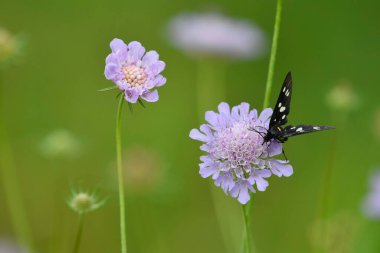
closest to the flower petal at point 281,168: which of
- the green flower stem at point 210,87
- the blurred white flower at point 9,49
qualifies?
the blurred white flower at point 9,49

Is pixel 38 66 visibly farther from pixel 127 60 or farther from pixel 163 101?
pixel 127 60

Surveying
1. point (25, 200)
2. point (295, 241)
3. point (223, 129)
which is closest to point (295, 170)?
point (295, 241)

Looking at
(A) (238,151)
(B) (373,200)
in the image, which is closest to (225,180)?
(A) (238,151)

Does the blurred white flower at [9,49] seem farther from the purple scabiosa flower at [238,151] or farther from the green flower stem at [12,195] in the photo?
the purple scabiosa flower at [238,151]

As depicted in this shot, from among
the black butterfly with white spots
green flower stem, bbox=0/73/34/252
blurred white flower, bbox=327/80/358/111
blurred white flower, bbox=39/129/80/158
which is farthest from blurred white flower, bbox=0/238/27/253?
the black butterfly with white spots

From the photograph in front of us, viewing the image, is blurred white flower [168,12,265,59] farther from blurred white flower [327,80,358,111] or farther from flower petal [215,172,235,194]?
flower petal [215,172,235,194]

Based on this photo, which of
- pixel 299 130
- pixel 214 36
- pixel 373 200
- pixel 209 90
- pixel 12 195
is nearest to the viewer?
pixel 299 130

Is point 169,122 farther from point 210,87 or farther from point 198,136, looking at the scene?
point 198,136
